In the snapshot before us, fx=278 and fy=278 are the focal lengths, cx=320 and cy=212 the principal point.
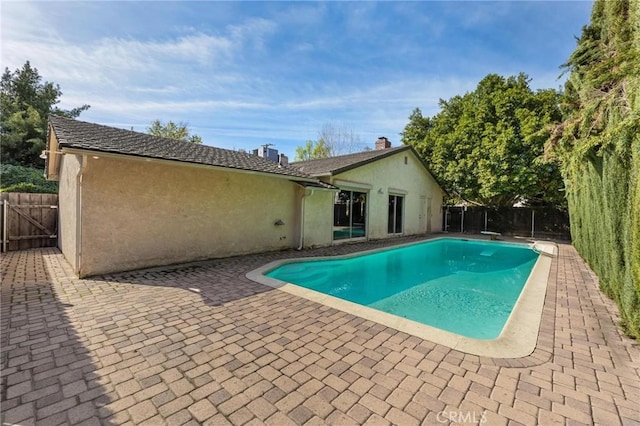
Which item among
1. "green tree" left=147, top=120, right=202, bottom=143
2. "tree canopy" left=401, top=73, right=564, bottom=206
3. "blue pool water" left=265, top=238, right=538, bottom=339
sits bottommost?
"blue pool water" left=265, top=238, right=538, bottom=339

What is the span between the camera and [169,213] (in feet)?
27.7

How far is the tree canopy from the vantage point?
17.6m

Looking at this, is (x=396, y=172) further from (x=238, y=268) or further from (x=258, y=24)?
(x=238, y=268)

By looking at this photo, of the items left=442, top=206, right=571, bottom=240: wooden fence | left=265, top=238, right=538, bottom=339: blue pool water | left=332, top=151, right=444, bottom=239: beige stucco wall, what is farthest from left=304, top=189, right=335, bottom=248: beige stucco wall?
left=442, top=206, right=571, bottom=240: wooden fence

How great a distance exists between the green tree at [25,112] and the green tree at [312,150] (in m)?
25.0

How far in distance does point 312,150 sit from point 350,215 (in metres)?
26.0

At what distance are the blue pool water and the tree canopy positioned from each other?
615 centimetres

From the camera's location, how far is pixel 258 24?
10000 mm

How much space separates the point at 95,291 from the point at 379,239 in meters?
13.2

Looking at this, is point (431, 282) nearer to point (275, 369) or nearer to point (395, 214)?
point (275, 369)

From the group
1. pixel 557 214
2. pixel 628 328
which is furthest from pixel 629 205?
pixel 557 214

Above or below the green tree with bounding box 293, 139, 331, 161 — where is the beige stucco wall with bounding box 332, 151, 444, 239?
below

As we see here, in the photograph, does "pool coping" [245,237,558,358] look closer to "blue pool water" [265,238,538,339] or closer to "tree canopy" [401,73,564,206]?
"blue pool water" [265,238,538,339]

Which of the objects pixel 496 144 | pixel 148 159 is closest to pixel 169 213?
pixel 148 159
